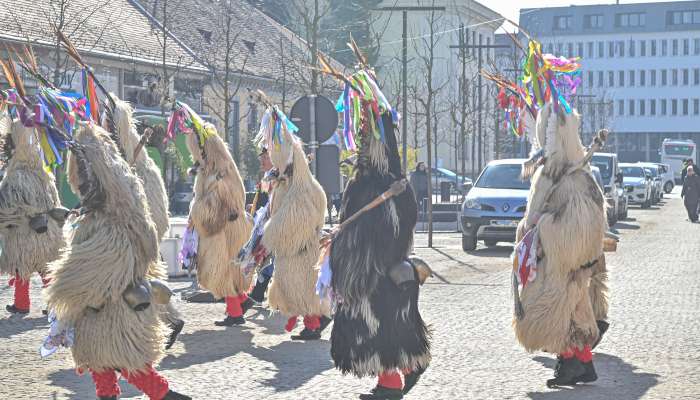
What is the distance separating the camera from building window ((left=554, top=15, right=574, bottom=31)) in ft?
367

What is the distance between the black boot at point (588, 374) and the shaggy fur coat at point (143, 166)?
167 inches

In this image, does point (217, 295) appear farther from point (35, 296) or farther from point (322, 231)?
point (35, 296)

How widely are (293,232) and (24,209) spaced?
2.89 m

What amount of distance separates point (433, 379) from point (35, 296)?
630 centimetres

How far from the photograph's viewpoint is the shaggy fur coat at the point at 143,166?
1008cm

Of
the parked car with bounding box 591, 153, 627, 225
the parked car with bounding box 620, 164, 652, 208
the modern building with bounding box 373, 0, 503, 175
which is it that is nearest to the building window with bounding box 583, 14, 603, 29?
the modern building with bounding box 373, 0, 503, 175

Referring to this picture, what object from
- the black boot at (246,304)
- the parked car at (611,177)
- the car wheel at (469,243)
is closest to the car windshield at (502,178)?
the car wheel at (469,243)

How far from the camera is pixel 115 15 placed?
3509cm

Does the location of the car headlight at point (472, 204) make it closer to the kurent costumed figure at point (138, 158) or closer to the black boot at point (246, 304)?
the black boot at point (246, 304)

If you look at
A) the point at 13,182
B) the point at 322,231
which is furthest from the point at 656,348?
the point at 13,182

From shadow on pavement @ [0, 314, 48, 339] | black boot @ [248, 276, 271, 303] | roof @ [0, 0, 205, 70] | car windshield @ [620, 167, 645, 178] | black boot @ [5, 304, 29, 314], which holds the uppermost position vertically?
roof @ [0, 0, 205, 70]

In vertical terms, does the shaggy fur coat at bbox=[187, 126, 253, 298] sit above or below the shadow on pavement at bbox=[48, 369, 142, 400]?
above

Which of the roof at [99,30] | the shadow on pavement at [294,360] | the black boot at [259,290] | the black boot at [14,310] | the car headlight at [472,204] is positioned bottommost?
the shadow on pavement at [294,360]

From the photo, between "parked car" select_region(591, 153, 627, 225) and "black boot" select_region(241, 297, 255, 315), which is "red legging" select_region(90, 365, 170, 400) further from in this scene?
"parked car" select_region(591, 153, 627, 225)
